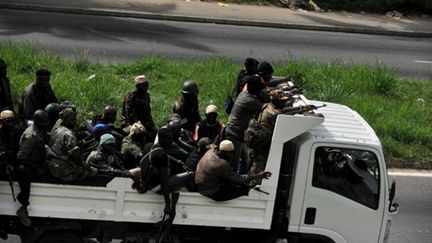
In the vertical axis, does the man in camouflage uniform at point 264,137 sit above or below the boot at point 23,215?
above

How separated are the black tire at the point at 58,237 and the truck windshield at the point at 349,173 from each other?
279 cm

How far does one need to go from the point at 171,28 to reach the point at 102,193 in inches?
519

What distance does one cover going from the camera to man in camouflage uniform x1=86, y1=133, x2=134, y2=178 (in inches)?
286

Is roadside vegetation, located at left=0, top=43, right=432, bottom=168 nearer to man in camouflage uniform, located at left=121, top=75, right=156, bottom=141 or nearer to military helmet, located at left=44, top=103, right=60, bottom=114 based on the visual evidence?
man in camouflage uniform, located at left=121, top=75, right=156, bottom=141

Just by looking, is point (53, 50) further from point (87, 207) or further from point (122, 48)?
point (87, 207)

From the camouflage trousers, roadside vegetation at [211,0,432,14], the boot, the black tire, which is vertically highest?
roadside vegetation at [211,0,432,14]

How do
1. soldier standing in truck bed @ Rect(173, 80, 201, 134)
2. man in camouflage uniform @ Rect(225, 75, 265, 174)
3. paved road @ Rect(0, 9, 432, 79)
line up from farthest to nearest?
paved road @ Rect(0, 9, 432, 79), soldier standing in truck bed @ Rect(173, 80, 201, 134), man in camouflage uniform @ Rect(225, 75, 265, 174)

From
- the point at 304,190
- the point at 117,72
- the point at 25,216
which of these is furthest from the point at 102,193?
the point at 117,72

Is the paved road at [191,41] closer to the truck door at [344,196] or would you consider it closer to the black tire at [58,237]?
the black tire at [58,237]

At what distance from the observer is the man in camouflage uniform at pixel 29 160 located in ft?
23.2

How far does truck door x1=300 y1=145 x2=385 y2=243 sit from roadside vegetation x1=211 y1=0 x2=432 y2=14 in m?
17.5

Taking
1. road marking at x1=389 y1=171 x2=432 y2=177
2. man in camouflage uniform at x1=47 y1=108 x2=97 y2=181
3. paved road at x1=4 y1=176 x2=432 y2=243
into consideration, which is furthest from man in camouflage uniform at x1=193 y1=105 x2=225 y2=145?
road marking at x1=389 y1=171 x2=432 y2=177

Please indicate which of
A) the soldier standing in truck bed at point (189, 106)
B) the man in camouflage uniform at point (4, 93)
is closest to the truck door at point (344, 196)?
the soldier standing in truck bed at point (189, 106)

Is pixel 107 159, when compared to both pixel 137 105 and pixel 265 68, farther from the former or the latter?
pixel 265 68
